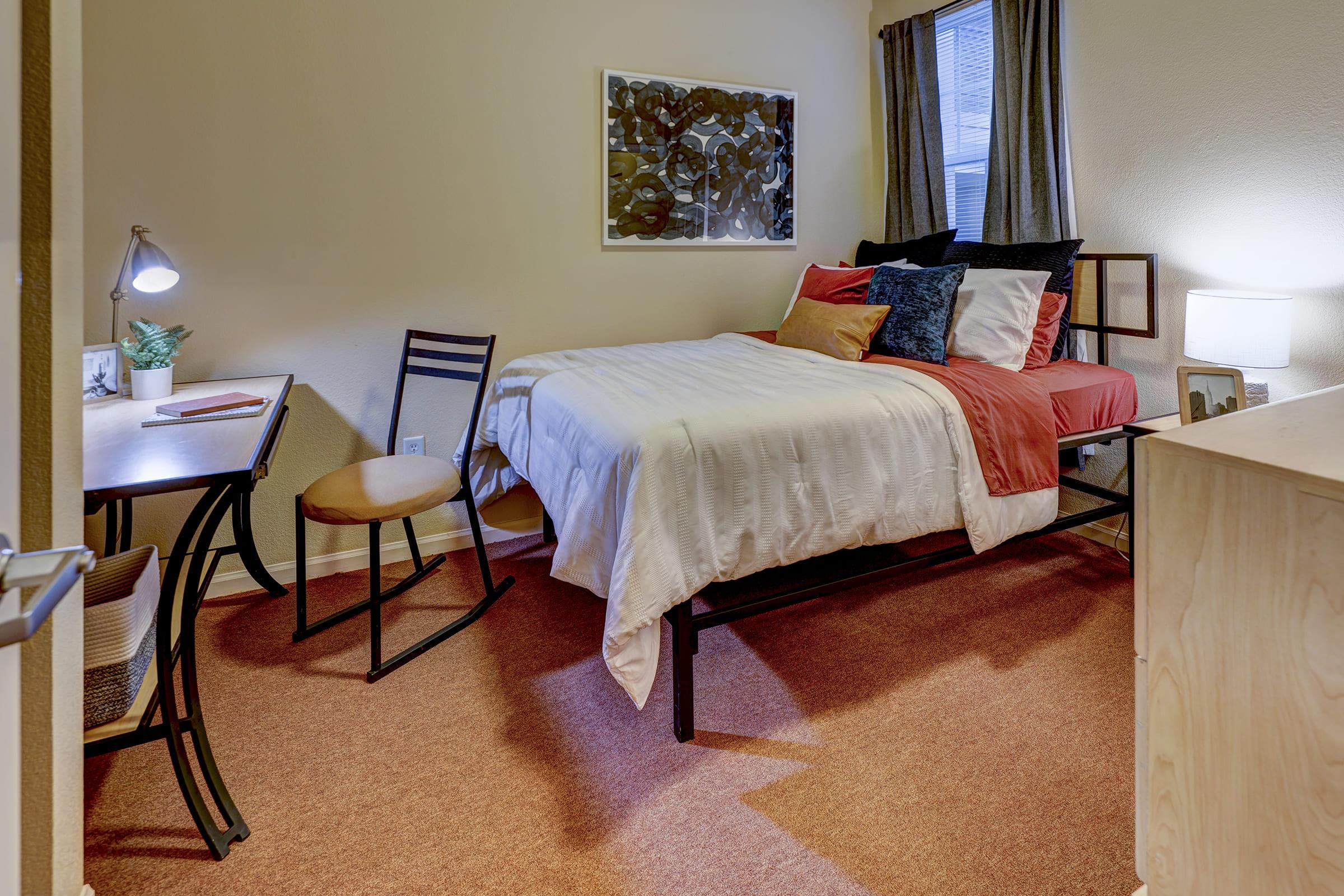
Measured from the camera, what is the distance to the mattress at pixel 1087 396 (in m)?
2.40

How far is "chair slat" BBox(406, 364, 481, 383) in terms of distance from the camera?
2.55m

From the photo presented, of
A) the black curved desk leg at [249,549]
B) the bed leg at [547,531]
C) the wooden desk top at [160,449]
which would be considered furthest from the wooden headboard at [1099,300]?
the black curved desk leg at [249,549]

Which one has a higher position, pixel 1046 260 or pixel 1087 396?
pixel 1046 260

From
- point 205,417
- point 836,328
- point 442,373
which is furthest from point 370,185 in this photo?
point 836,328

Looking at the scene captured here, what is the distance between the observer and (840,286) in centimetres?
300

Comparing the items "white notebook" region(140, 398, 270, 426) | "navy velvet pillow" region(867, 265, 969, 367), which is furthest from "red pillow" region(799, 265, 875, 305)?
"white notebook" region(140, 398, 270, 426)

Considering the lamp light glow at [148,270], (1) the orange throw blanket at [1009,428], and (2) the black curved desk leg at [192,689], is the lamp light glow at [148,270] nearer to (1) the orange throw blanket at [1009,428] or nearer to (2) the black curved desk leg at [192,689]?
(2) the black curved desk leg at [192,689]

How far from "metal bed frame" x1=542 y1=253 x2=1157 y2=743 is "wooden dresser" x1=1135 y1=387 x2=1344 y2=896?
596mm

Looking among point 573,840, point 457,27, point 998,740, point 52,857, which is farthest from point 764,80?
point 52,857

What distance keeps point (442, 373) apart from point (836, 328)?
1.46 m

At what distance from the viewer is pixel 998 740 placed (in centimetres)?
175

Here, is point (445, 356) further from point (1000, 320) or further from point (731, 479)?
point (1000, 320)

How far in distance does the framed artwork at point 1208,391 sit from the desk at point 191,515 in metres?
2.46

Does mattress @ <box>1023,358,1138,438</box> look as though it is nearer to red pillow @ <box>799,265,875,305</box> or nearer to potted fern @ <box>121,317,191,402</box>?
red pillow @ <box>799,265,875,305</box>
